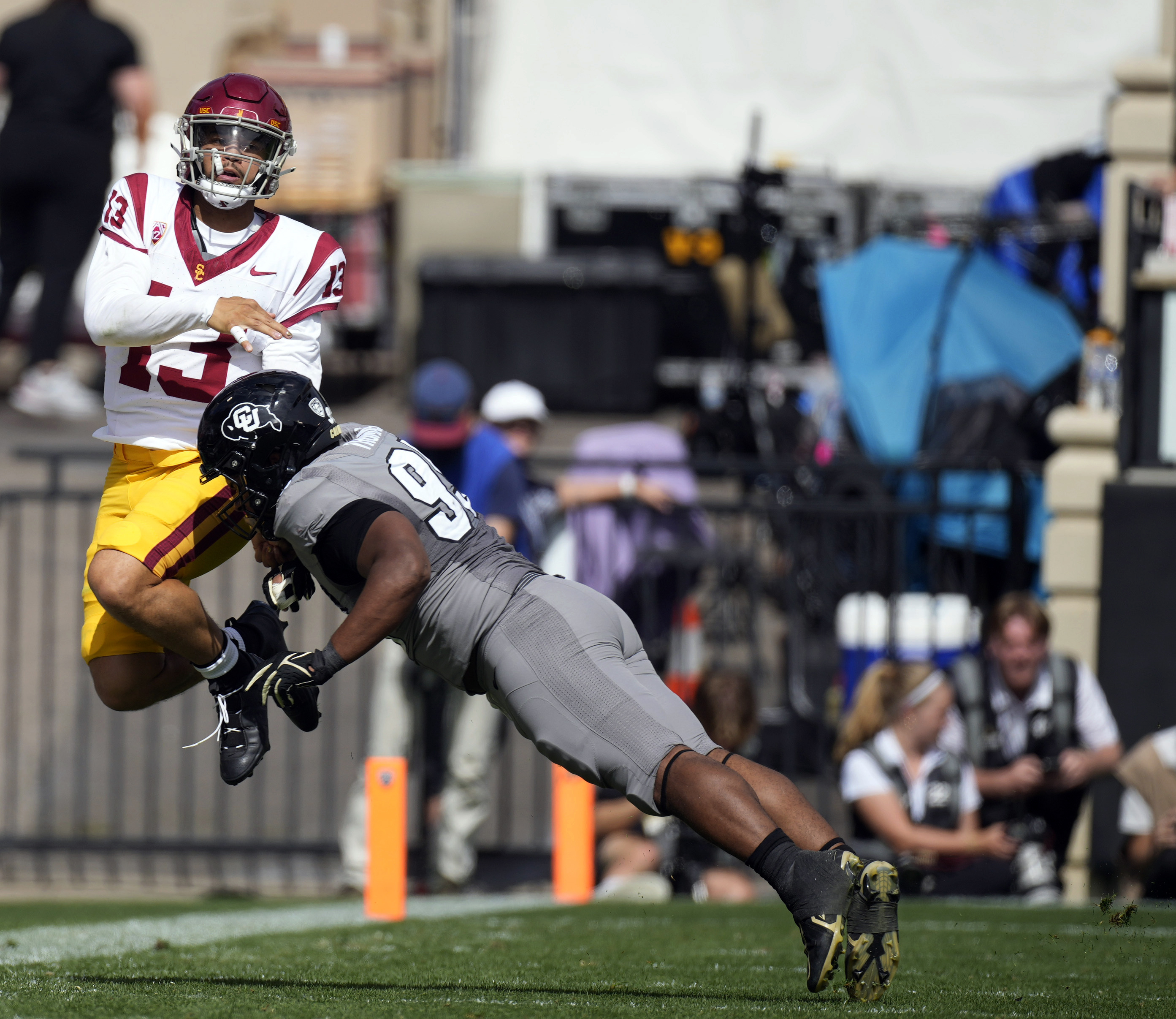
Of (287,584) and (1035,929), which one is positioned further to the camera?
(1035,929)

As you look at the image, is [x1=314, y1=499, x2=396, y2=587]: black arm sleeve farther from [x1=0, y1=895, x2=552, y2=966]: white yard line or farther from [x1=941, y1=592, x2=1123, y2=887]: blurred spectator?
[x1=941, y1=592, x2=1123, y2=887]: blurred spectator

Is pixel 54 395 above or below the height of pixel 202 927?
above

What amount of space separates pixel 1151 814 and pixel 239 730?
5.07 meters

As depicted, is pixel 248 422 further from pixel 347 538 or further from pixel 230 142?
pixel 230 142

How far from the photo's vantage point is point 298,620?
34.4 feet

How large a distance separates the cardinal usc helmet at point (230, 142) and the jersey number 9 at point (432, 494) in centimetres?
94

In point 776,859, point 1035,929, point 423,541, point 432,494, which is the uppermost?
point 432,494

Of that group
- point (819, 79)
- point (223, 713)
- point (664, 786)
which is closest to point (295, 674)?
point (223, 713)

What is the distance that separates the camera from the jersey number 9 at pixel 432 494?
16.2ft

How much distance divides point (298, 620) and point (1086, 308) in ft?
18.7

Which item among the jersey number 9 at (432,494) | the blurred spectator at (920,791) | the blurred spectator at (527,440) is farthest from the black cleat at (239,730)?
the blurred spectator at (920,791)

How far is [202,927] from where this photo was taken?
23.4 feet

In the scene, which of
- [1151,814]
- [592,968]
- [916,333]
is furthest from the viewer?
[916,333]

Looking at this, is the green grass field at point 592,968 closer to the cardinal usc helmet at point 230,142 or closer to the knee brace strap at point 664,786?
the knee brace strap at point 664,786
